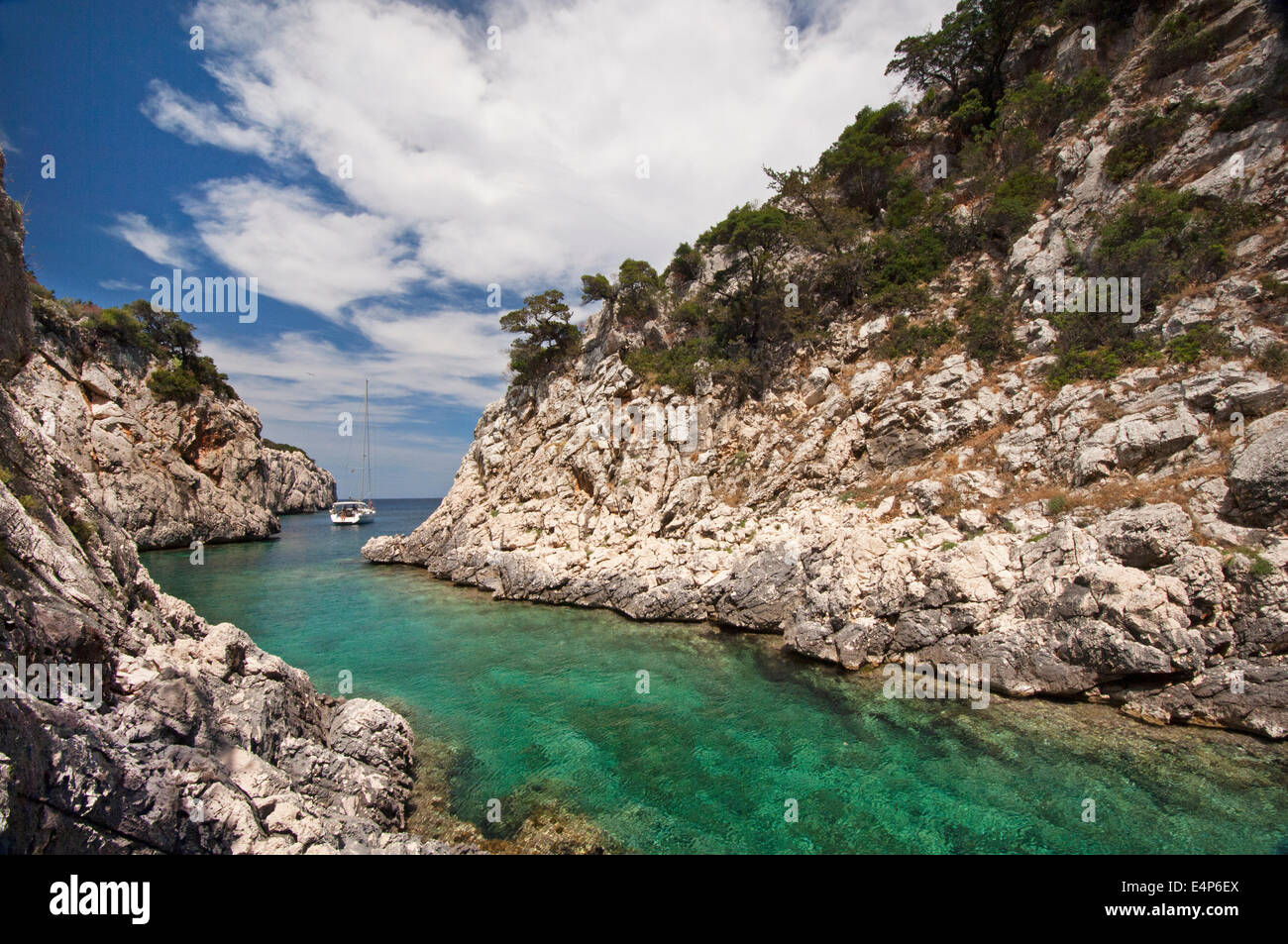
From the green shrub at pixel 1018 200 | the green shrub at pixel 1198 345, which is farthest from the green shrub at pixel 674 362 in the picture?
the green shrub at pixel 1198 345

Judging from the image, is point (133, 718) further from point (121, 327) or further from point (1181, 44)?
point (121, 327)

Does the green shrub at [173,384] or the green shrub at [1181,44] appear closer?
the green shrub at [1181,44]

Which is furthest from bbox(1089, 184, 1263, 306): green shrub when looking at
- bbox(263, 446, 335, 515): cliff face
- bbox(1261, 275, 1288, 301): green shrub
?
bbox(263, 446, 335, 515): cliff face

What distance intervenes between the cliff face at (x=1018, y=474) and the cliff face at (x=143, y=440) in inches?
1064

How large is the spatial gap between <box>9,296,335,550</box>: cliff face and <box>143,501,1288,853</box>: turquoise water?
32623mm

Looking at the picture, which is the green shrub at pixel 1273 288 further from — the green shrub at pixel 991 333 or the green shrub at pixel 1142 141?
the green shrub at pixel 1142 141

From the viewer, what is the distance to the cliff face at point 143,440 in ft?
112

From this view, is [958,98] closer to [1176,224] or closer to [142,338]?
[1176,224]

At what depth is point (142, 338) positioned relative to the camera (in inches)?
1725

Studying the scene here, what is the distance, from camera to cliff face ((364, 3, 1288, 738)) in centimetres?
1118

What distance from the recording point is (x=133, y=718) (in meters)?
5.99

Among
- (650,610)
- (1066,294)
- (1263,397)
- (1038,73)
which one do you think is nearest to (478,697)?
(650,610)

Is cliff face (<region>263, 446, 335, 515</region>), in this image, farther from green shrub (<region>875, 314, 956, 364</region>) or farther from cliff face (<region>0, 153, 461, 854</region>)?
green shrub (<region>875, 314, 956, 364</region>)

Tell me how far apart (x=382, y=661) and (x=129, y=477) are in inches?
1514
